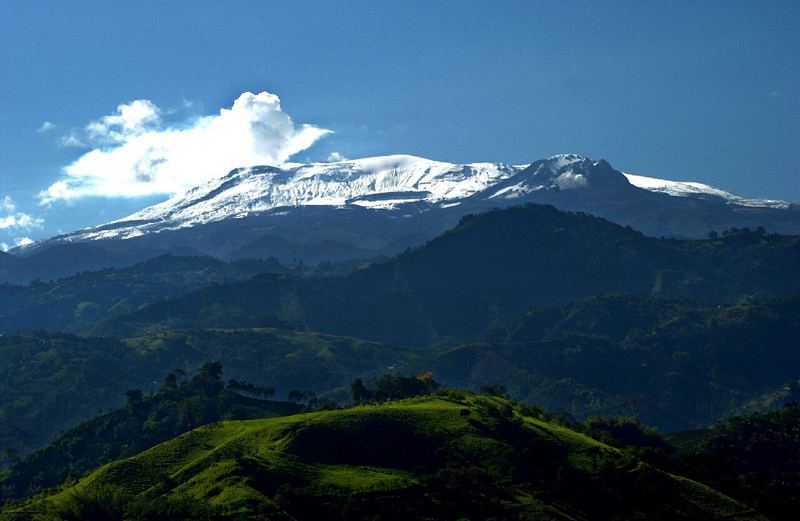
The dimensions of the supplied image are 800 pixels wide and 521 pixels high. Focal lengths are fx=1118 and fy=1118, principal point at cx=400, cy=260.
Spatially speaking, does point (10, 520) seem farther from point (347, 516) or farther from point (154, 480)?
point (347, 516)

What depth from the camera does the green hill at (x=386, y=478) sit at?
164 meters

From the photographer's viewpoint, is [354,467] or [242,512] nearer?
[242,512]

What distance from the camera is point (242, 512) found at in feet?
516

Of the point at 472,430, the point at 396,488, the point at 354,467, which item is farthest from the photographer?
the point at 472,430

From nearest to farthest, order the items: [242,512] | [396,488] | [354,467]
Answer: [242,512] → [396,488] → [354,467]

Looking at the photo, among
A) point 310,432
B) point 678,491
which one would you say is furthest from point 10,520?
point 678,491

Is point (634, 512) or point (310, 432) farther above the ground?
point (310, 432)

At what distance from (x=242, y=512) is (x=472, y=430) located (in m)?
49.9

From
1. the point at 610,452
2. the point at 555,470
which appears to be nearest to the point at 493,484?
the point at 555,470

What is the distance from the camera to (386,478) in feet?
565

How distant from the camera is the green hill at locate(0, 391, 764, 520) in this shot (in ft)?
537

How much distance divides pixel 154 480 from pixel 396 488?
1564 inches

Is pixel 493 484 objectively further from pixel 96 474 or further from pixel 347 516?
pixel 96 474

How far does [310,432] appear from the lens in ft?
614
